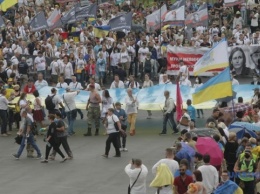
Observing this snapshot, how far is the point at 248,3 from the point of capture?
176 ft

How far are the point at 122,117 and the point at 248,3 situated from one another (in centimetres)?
2238

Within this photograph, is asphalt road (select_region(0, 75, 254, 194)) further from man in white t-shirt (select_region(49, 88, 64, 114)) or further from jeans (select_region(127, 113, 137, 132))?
man in white t-shirt (select_region(49, 88, 64, 114))

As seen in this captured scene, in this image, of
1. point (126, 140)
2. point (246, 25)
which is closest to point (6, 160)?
point (126, 140)

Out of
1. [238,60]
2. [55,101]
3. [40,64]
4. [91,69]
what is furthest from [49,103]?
[238,60]

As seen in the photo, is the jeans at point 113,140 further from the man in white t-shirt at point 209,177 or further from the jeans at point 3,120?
the man in white t-shirt at point 209,177

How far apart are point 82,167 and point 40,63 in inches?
538

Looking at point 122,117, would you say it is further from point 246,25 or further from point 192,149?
point 246,25

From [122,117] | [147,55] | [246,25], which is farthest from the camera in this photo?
[246,25]

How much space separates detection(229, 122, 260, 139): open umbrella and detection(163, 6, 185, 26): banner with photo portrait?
1842 cm

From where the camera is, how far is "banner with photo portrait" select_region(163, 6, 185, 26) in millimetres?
46219

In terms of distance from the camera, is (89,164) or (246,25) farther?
(246,25)

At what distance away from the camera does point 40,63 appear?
1693 inches

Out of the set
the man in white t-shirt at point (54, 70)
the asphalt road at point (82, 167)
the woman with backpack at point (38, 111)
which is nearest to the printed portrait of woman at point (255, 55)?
the man in white t-shirt at point (54, 70)

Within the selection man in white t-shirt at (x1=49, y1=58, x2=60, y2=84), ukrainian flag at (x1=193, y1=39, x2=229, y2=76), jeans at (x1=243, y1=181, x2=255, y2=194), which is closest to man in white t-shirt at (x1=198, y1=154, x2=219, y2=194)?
jeans at (x1=243, y1=181, x2=255, y2=194)
